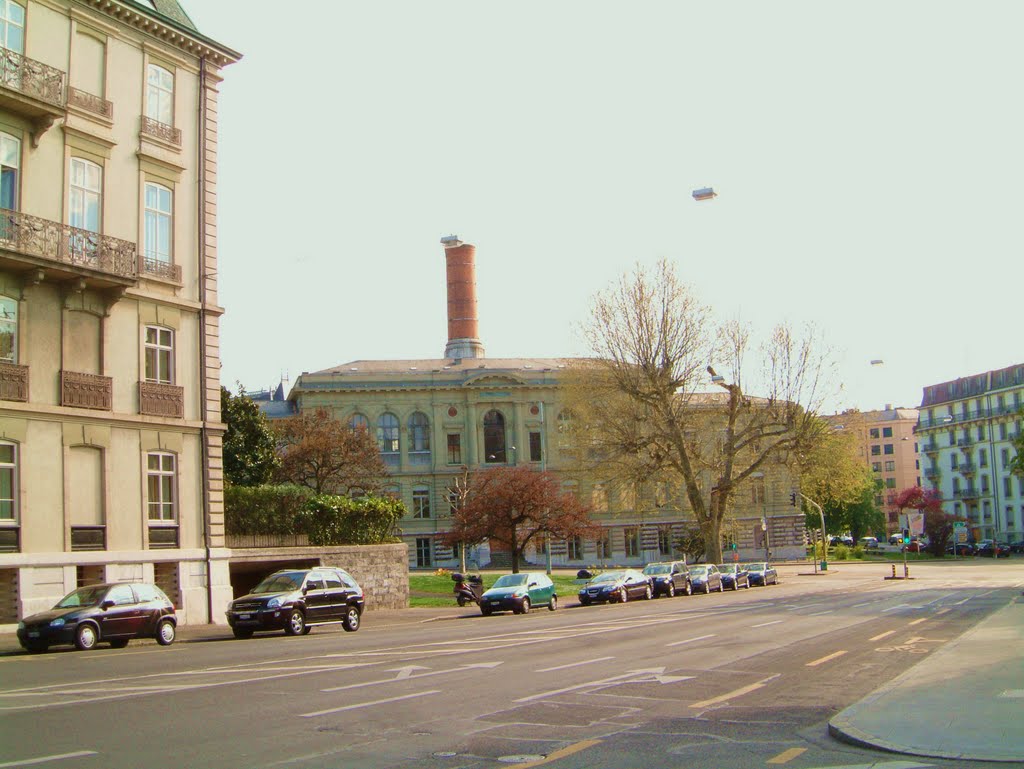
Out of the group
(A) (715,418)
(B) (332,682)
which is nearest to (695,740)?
(B) (332,682)

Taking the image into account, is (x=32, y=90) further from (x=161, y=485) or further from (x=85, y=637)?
(x=85, y=637)

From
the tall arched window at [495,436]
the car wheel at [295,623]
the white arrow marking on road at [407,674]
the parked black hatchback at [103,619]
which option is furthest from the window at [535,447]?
the white arrow marking on road at [407,674]

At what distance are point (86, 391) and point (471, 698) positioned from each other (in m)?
18.6

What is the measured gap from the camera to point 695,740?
9992 millimetres

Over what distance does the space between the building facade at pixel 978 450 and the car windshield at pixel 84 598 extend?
4121 inches

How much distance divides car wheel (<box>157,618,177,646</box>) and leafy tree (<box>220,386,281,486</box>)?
110 feet

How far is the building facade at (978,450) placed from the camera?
367 ft

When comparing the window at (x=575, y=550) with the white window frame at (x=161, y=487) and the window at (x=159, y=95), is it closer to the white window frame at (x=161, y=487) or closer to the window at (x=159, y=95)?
the white window frame at (x=161, y=487)

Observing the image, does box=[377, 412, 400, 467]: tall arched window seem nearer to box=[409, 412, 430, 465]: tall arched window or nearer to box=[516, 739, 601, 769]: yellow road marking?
box=[409, 412, 430, 465]: tall arched window

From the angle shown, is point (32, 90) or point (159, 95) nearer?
point (32, 90)

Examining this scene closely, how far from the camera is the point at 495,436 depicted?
90250mm

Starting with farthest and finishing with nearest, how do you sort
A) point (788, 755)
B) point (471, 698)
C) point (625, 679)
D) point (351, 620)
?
point (351, 620) → point (625, 679) → point (471, 698) → point (788, 755)

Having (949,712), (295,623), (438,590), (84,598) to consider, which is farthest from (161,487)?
(949,712)

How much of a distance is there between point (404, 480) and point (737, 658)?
71485 millimetres
